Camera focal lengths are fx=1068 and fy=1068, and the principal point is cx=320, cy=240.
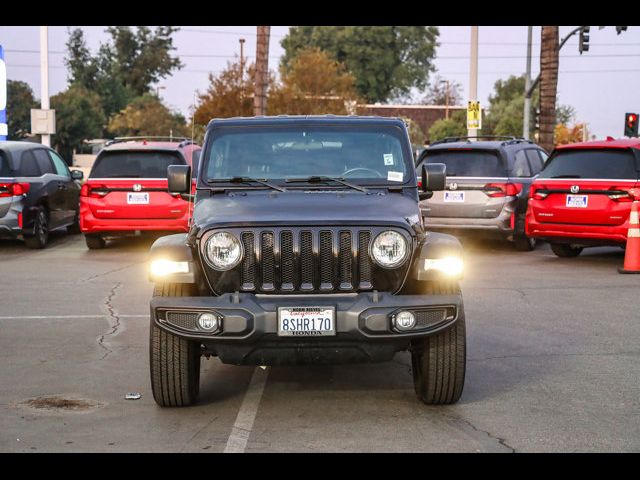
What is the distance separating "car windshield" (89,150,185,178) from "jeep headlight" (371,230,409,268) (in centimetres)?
1028

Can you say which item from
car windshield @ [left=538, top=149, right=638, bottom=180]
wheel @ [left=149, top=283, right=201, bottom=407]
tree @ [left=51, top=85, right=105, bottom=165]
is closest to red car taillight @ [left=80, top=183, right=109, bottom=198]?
car windshield @ [left=538, top=149, right=638, bottom=180]

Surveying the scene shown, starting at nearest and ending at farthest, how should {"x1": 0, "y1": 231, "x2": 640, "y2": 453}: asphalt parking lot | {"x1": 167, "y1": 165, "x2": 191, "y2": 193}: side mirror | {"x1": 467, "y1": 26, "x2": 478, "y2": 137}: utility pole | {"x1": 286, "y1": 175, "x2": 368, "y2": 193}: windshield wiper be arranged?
{"x1": 0, "y1": 231, "x2": 640, "y2": 453}: asphalt parking lot < {"x1": 286, "y1": 175, "x2": 368, "y2": 193}: windshield wiper < {"x1": 167, "y1": 165, "x2": 191, "y2": 193}: side mirror < {"x1": 467, "y1": 26, "x2": 478, "y2": 137}: utility pole

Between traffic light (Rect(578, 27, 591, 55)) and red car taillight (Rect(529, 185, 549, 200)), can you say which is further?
traffic light (Rect(578, 27, 591, 55))

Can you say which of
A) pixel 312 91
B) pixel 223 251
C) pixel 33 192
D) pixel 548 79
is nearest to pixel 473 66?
pixel 548 79

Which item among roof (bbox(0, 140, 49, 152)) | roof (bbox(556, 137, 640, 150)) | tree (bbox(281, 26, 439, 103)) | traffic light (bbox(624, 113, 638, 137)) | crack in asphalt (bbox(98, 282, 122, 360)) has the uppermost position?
tree (bbox(281, 26, 439, 103))

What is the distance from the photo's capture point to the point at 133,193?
1634 cm

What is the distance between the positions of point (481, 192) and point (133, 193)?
531 cm

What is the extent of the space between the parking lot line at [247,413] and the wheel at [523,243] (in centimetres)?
941

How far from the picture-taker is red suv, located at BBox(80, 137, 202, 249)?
16281 mm

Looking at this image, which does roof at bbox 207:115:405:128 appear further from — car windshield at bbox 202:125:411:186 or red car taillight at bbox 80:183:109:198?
red car taillight at bbox 80:183:109:198

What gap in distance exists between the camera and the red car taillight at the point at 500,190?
53.2ft

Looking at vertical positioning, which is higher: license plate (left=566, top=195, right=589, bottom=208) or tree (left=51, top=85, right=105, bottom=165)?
tree (left=51, top=85, right=105, bottom=165)

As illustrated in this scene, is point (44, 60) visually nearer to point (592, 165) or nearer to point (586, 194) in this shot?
point (592, 165)

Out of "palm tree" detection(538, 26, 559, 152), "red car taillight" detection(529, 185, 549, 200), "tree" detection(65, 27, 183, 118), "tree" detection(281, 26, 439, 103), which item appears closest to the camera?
"red car taillight" detection(529, 185, 549, 200)
